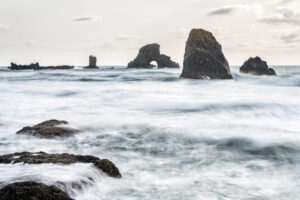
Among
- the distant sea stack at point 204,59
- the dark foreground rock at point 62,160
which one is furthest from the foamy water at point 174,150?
the distant sea stack at point 204,59

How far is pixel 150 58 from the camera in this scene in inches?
A: 3319

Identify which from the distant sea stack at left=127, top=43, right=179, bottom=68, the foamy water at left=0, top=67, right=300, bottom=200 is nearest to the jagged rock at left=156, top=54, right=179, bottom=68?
the distant sea stack at left=127, top=43, right=179, bottom=68

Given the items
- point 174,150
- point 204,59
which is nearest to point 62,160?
point 174,150

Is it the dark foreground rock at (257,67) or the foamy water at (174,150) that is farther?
the dark foreground rock at (257,67)

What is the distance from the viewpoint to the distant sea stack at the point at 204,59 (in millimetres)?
36531

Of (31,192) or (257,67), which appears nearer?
(31,192)

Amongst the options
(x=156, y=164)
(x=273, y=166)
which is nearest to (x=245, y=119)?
(x=273, y=166)

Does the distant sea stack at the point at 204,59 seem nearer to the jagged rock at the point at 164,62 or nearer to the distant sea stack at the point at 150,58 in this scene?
the distant sea stack at the point at 150,58

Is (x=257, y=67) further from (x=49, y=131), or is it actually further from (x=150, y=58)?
(x=150, y=58)

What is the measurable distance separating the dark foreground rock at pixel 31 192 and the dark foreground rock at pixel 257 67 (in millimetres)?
42826

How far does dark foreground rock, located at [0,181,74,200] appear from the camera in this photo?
160 inches

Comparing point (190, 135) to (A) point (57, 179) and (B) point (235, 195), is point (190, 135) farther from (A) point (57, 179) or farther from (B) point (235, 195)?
(A) point (57, 179)

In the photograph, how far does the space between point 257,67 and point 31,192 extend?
43427mm

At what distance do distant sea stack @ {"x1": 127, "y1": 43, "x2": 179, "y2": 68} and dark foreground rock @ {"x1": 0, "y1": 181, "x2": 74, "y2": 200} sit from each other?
7928 centimetres
